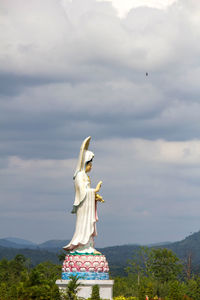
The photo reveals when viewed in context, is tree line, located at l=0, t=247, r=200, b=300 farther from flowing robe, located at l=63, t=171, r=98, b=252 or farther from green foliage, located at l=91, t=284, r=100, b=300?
flowing robe, located at l=63, t=171, r=98, b=252

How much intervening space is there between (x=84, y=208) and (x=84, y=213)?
201mm

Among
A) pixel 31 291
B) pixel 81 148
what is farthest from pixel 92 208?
pixel 31 291

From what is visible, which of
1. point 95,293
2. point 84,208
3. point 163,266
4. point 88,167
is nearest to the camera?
point 95,293

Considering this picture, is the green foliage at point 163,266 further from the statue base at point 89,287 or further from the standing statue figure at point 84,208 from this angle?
the statue base at point 89,287

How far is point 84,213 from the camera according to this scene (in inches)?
853

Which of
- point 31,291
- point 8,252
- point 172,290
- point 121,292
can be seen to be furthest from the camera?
point 8,252

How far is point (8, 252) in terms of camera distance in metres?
172

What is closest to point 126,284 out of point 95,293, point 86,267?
point 86,267

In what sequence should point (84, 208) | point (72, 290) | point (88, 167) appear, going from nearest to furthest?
point (72, 290), point (84, 208), point (88, 167)

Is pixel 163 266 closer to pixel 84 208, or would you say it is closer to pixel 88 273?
pixel 84 208

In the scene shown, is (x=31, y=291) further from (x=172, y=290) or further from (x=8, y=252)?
(x=8, y=252)

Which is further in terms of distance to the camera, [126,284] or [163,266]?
[163,266]

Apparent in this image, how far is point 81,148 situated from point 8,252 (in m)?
155

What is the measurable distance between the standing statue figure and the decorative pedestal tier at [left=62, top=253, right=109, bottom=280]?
32 cm
